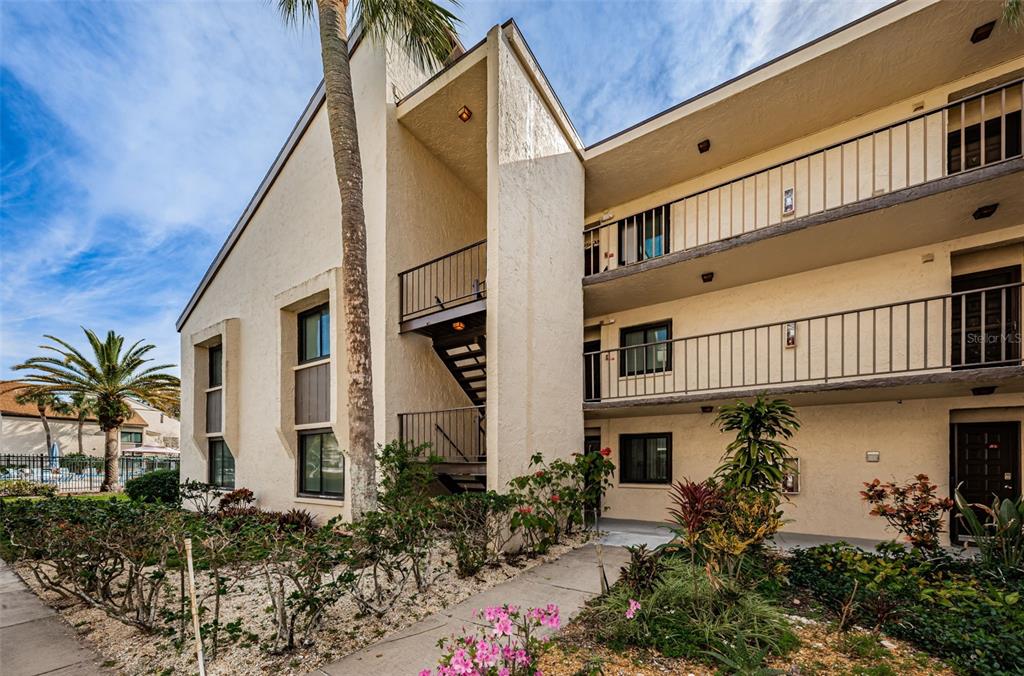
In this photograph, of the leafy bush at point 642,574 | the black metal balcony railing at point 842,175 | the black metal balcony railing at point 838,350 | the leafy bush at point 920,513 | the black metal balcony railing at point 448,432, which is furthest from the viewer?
the black metal balcony railing at point 448,432

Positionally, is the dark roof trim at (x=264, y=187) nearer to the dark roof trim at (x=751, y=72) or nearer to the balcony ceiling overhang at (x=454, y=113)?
the balcony ceiling overhang at (x=454, y=113)

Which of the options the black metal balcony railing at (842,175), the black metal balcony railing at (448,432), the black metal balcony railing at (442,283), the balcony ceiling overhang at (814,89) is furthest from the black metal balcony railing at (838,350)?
the balcony ceiling overhang at (814,89)

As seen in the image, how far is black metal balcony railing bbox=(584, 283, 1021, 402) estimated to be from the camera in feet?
24.7

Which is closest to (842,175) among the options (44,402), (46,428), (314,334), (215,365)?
(314,334)

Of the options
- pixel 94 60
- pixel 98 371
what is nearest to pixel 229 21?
pixel 94 60

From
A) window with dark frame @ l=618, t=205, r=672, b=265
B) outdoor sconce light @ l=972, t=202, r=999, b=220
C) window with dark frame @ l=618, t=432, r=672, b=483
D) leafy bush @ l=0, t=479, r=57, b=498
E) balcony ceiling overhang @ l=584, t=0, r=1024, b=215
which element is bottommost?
leafy bush @ l=0, t=479, r=57, b=498

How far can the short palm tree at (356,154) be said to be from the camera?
6.93 meters

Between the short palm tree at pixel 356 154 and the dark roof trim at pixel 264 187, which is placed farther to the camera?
the dark roof trim at pixel 264 187

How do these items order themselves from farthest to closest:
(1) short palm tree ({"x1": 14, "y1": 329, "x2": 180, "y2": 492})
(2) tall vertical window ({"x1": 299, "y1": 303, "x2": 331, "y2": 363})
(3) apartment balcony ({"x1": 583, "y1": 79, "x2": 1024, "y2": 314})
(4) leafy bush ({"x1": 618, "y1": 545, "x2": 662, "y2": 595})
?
(1) short palm tree ({"x1": 14, "y1": 329, "x2": 180, "y2": 492})
(2) tall vertical window ({"x1": 299, "y1": 303, "x2": 331, "y2": 363})
(3) apartment balcony ({"x1": 583, "y1": 79, "x2": 1024, "y2": 314})
(4) leafy bush ({"x1": 618, "y1": 545, "x2": 662, "y2": 595})

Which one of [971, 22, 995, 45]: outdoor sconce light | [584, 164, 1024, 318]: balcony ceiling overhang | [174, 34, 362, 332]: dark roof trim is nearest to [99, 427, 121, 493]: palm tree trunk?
[174, 34, 362, 332]: dark roof trim

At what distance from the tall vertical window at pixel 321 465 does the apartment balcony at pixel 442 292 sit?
11.1 ft

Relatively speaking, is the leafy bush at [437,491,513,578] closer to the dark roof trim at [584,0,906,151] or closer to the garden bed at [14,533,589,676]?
the garden bed at [14,533,589,676]

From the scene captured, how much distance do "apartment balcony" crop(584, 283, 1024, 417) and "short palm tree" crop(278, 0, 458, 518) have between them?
503cm

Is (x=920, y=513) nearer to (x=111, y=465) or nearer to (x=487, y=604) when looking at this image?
(x=487, y=604)
